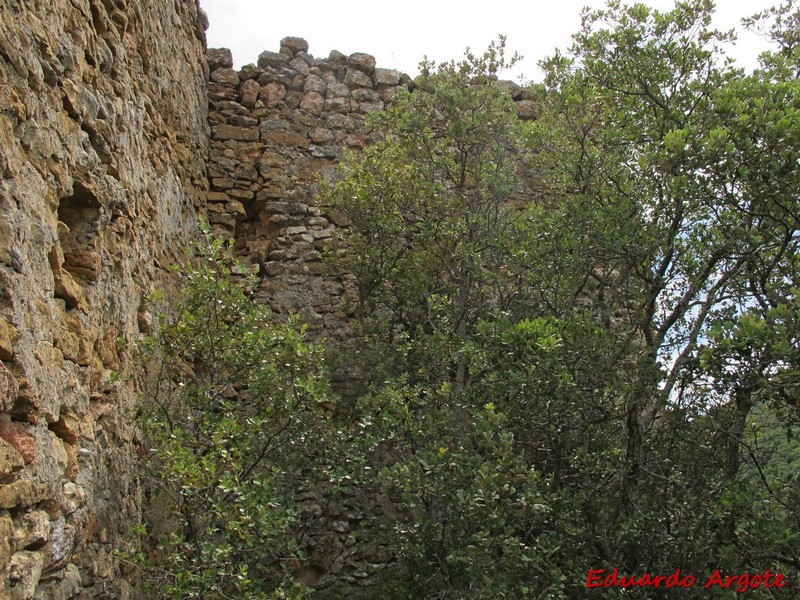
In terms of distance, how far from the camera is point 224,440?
13.8 ft

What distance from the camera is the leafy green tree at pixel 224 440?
13.1 ft

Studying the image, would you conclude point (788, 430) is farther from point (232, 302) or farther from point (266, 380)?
point (232, 302)

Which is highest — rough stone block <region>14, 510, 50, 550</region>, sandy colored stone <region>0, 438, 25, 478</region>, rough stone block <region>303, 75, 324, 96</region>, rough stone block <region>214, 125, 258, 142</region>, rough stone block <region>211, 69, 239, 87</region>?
rough stone block <region>303, 75, 324, 96</region>

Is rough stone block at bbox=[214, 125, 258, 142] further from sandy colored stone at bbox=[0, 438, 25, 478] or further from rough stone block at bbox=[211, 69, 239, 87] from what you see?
sandy colored stone at bbox=[0, 438, 25, 478]

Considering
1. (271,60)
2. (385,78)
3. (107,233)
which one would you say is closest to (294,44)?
(271,60)

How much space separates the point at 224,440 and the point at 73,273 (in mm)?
1208

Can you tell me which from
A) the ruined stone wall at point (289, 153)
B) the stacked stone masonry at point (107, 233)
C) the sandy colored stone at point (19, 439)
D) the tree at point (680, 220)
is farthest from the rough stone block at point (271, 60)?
the sandy colored stone at point (19, 439)

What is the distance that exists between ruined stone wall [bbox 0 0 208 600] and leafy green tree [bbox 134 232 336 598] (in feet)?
0.94

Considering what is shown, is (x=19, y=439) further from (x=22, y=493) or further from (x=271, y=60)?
(x=271, y=60)

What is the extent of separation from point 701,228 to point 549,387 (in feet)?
5.22

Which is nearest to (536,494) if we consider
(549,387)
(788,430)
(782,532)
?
(549,387)

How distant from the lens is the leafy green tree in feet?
13.1

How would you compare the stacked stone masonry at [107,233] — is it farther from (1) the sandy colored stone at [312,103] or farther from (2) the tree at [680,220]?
(2) the tree at [680,220]

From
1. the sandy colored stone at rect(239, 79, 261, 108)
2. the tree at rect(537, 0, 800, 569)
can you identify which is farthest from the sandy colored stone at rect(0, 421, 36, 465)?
the sandy colored stone at rect(239, 79, 261, 108)
